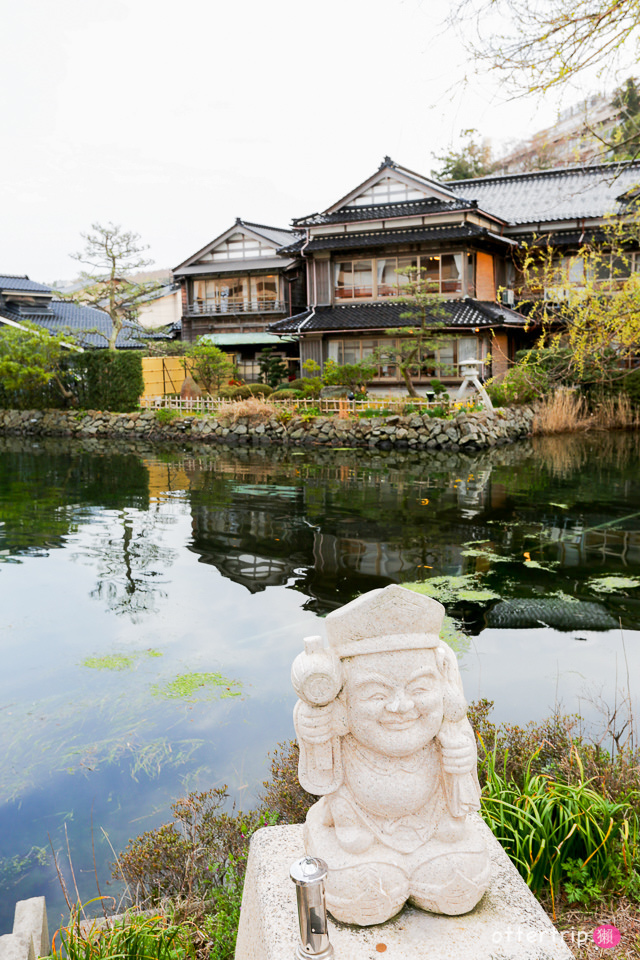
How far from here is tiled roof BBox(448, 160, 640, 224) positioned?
80.4 ft

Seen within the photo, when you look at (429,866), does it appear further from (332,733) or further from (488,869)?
(332,733)

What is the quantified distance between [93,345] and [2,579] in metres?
25.2

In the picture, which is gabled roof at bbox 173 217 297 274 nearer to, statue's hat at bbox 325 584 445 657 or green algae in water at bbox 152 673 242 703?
green algae in water at bbox 152 673 242 703

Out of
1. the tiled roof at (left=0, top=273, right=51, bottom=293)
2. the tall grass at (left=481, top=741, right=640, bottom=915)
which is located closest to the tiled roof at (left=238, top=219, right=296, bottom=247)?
the tiled roof at (left=0, top=273, right=51, bottom=293)

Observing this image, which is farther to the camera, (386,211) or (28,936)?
(386,211)

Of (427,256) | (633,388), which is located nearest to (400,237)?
(427,256)

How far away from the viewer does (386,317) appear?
23.7 metres

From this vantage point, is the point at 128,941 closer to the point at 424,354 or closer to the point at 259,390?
the point at 424,354

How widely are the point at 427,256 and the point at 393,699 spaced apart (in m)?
23.6

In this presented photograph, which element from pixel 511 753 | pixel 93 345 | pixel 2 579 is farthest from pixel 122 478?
pixel 93 345

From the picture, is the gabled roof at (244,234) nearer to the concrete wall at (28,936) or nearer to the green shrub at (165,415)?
the green shrub at (165,415)

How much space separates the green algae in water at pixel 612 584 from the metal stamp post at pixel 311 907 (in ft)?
20.5

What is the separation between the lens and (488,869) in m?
2.45

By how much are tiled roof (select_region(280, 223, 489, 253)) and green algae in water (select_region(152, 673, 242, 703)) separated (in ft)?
65.3
